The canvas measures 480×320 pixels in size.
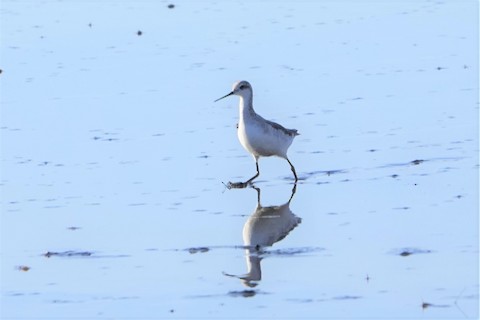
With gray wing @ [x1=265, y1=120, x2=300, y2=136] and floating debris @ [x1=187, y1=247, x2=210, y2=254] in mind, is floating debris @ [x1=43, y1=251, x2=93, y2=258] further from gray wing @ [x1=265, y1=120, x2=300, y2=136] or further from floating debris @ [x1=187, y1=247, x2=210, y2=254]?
gray wing @ [x1=265, y1=120, x2=300, y2=136]

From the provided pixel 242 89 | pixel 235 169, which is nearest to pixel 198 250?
pixel 235 169

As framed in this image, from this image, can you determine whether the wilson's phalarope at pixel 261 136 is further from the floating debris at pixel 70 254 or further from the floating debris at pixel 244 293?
the floating debris at pixel 244 293

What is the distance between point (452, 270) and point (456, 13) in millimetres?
13910

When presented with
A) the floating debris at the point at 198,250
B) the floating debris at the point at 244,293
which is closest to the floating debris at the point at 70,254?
the floating debris at the point at 198,250

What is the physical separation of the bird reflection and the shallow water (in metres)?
0.03

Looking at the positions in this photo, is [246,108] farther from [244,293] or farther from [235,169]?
[244,293]

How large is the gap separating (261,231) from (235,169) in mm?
2794

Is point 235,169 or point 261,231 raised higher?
point 235,169

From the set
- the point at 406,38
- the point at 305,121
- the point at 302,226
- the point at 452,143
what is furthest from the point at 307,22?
the point at 302,226

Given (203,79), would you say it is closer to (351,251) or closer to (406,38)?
(406,38)

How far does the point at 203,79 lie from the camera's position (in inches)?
731

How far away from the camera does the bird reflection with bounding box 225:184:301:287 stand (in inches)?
406

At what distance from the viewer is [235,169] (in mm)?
14383

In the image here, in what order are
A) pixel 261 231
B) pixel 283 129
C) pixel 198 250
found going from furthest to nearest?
1. pixel 283 129
2. pixel 261 231
3. pixel 198 250
